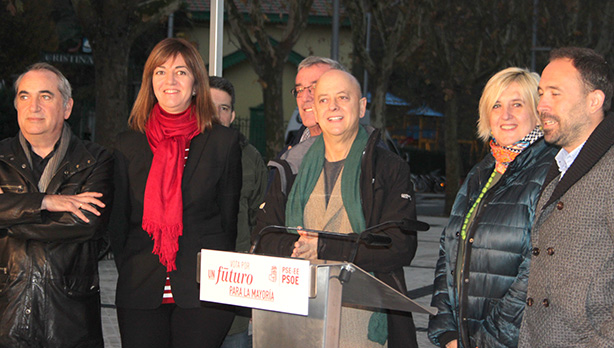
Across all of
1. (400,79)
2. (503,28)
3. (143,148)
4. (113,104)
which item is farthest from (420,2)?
(400,79)

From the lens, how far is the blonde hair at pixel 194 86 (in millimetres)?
4148

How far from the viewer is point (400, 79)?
39.8 meters

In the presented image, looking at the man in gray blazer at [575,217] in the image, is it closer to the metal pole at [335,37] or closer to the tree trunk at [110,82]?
the tree trunk at [110,82]

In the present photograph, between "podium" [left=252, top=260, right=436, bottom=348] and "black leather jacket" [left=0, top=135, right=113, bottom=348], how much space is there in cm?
134

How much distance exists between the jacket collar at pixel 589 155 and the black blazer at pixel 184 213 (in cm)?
172

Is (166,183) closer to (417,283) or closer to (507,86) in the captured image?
(507,86)

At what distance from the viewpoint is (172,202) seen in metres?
3.97

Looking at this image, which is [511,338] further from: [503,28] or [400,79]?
[400,79]

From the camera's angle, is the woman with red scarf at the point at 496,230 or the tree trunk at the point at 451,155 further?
the tree trunk at the point at 451,155

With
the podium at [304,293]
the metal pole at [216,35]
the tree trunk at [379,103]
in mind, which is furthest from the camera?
the tree trunk at [379,103]

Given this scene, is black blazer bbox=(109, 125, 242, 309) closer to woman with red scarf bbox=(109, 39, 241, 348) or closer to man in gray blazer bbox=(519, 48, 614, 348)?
woman with red scarf bbox=(109, 39, 241, 348)

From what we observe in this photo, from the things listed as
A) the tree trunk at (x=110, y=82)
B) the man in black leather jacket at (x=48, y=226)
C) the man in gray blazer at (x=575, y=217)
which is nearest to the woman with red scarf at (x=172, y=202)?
the man in black leather jacket at (x=48, y=226)

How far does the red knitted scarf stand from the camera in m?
3.94

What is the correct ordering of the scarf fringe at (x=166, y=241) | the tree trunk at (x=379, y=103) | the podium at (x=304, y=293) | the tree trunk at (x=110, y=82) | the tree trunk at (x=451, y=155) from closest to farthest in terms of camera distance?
the podium at (x=304, y=293) < the scarf fringe at (x=166, y=241) < the tree trunk at (x=110, y=82) < the tree trunk at (x=379, y=103) < the tree trunk at (x=451, y=155)
